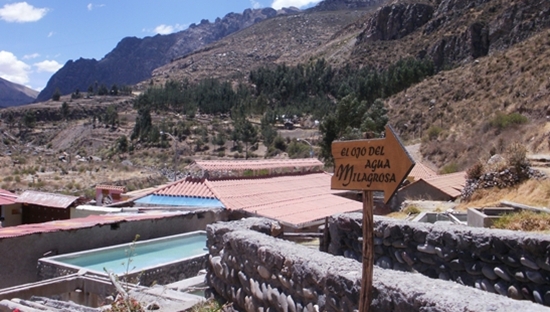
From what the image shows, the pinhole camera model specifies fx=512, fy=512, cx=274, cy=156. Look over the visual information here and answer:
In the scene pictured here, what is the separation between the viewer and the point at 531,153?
71.9 feet

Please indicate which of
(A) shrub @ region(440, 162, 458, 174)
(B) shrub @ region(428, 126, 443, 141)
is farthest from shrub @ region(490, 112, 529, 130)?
(B) shrub @ region(428, 126, 443, 141)

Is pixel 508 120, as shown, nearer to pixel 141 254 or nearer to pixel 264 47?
pixel 141 254

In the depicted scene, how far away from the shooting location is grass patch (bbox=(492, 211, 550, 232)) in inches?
369

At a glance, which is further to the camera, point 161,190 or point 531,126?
point 531,126

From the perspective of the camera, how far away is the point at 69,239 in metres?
12.1

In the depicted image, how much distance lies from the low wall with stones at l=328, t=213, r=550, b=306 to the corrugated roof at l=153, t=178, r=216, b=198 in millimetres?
13042

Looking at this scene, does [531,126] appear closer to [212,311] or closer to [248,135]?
[212,311]

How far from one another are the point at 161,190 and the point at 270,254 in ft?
54.2

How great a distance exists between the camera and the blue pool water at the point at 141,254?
448 inches

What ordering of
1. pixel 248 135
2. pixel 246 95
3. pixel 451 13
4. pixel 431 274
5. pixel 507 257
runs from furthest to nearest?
pixel 246 95, pixel 451 13, pixel 248 135, pixel 431 274, pixel 507 257

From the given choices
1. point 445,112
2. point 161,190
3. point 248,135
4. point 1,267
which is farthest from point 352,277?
point 248,135

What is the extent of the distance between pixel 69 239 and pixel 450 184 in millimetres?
→ 16021

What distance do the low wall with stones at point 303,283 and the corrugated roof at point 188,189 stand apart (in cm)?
1265

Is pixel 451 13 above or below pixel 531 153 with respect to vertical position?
above
